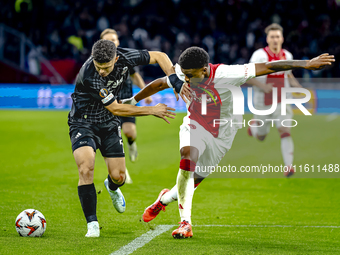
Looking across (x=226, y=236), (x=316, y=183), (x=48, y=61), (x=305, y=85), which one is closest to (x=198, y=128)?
(x=226, y=236)

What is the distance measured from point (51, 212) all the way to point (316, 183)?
470 centimetres

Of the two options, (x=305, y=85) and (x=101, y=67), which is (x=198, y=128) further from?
(x=305, y=85)

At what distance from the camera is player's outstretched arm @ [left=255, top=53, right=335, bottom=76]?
4.72 m

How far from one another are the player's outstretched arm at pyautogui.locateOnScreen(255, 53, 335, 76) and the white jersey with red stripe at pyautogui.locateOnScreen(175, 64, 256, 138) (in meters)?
0.10

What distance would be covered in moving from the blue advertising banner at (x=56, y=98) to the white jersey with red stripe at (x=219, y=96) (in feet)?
36.7

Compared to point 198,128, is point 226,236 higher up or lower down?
lower down

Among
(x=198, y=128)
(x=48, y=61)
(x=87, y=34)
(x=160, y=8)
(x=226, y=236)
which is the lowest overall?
(x=226, y=236)

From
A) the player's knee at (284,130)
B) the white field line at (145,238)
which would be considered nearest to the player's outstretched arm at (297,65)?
the white field line at (145,238)

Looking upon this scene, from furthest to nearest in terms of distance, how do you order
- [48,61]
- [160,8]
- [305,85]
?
[160,8]
[48,61]
[305,85]

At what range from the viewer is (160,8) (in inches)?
875

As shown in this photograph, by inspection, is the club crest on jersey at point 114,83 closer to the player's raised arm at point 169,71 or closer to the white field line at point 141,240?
the player's raised arm at point 169,71

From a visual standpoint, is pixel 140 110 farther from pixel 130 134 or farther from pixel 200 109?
pixel 130 134

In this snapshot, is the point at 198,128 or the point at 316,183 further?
the point at 316,183

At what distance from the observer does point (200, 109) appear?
17.4 ft
